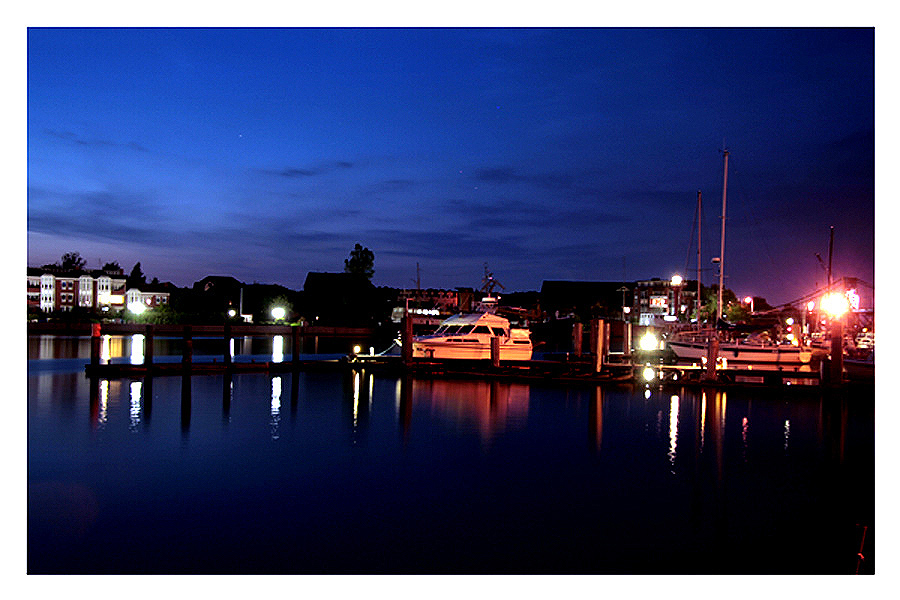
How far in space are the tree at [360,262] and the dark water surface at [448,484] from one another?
236ft

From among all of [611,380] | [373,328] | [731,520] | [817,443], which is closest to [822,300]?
[611,380]

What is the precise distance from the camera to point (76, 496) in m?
11.6

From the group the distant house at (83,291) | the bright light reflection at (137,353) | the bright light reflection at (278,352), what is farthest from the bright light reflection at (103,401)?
the distant house at (83,291)

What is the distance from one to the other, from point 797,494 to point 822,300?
29.6 metres

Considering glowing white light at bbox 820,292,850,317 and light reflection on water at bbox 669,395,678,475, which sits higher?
glowing white light at bbox 820,292,850,317

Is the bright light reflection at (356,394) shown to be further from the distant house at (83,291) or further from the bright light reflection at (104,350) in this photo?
the distant house at (83,291)

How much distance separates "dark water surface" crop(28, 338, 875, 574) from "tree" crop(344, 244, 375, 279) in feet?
236

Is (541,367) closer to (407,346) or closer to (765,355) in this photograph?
(407,346)

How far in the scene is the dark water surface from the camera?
9008 mm

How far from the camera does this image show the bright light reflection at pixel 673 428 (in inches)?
595

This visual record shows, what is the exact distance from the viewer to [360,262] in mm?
94812

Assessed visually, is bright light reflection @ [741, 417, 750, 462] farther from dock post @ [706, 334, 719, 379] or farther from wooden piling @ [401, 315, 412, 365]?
wooden piling @ [401, 315, 412, 365]

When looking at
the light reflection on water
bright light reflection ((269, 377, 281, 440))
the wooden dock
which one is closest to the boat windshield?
the wooden dock

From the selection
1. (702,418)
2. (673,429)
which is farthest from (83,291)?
(673,429)
